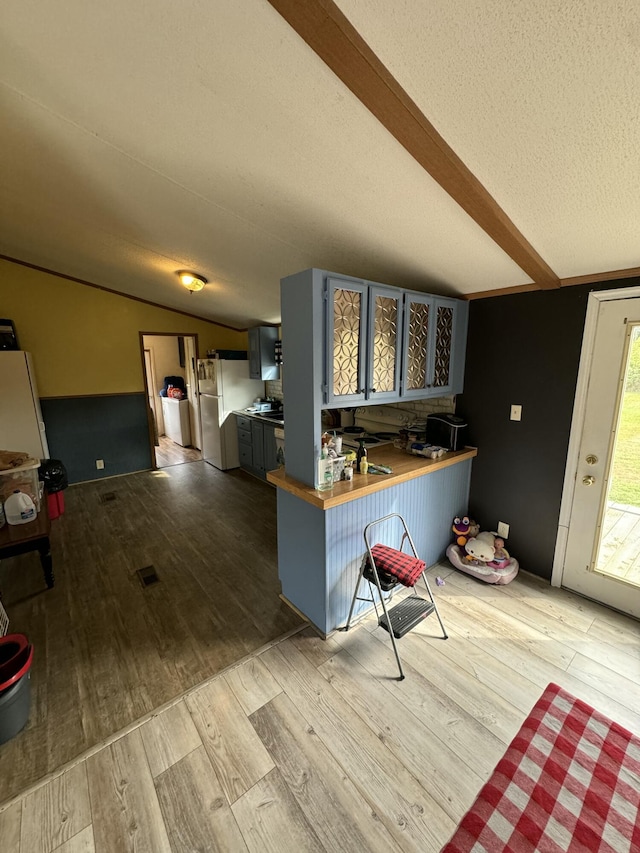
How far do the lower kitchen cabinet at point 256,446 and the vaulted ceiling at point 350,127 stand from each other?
2.52 m

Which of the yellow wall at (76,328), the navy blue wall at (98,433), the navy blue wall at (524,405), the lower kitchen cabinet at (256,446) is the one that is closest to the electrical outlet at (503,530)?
the navy blue wall at (524,405)

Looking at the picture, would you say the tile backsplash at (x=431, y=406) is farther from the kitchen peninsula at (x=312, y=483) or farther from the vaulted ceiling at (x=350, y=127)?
the vaulted ceiling at (x=350, y=127)

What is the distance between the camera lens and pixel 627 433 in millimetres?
2199

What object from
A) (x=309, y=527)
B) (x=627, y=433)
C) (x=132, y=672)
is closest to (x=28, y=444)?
A: (x=132, y=672)

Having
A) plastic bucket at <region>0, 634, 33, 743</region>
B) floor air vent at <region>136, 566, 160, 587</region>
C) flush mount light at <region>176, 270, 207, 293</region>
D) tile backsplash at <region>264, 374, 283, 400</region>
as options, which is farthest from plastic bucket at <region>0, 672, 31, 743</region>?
tile backsplash at <region>264, 374, 283, 400</region>

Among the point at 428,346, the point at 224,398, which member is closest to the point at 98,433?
the point at 224,398

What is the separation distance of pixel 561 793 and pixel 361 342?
2.21 m

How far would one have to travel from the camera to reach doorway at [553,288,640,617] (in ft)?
7.04

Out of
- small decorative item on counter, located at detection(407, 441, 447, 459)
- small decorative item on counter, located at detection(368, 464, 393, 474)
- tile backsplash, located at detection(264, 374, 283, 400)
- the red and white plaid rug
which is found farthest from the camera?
tile backsplash, located at detection(264, 374, 283, 400)

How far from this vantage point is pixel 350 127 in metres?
Result: 1.25

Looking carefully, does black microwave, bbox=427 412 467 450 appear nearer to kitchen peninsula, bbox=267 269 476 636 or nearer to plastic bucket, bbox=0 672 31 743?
kitchen peninsula, bbox=267 269 476 636

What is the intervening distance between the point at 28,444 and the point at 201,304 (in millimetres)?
2552

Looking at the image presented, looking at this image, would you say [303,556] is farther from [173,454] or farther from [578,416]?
[173,454]

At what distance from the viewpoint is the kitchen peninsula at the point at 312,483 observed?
1.90 m
